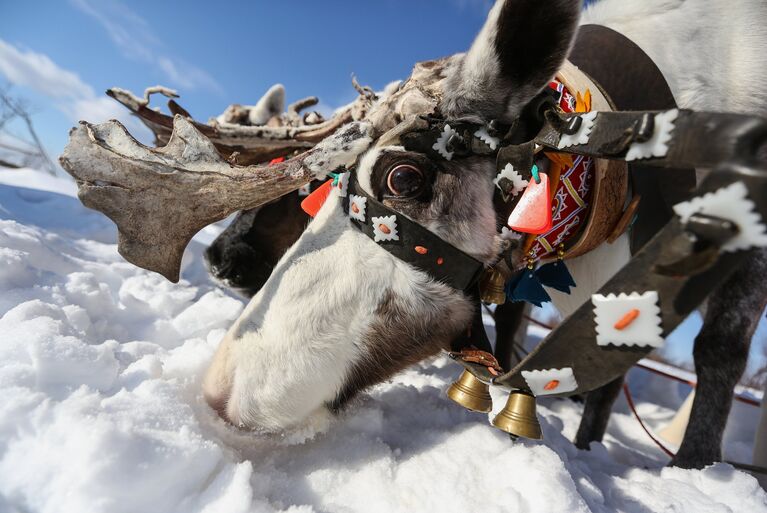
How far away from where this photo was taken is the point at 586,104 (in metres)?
1.29

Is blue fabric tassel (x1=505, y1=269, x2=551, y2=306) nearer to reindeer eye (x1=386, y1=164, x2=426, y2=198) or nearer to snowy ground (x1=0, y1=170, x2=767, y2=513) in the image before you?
snowy ground (x1=0, y1=170, x2=767, y2=513)

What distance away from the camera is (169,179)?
4.17ft

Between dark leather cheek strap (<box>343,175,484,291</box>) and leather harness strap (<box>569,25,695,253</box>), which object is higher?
leather harness strap (<box>569,25,695,253</box>)

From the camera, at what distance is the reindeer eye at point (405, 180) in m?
1.23

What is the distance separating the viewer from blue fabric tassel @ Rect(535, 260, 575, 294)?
1648mm

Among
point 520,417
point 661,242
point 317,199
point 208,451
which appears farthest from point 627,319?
point 317,199

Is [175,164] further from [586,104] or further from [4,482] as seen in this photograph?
[586,104]

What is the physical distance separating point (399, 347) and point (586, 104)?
927mm

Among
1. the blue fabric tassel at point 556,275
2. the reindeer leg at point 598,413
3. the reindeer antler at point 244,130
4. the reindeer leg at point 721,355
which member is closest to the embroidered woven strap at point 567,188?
the blue fabric tassel at point 556,275

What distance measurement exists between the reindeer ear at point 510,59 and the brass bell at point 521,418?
78 centimetres

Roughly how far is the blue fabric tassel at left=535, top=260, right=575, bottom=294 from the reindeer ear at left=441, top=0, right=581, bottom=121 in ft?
2.25

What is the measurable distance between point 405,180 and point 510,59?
0.42m

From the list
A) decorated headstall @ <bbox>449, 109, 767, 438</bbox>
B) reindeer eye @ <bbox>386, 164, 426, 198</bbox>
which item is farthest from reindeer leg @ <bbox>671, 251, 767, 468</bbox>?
reindeer eye @ <bbox>386, 164, 426, 198</bbox>

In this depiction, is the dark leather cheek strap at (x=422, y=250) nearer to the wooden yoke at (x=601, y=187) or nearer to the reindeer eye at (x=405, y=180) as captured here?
the reindeer eye at (x=405, y=180)
